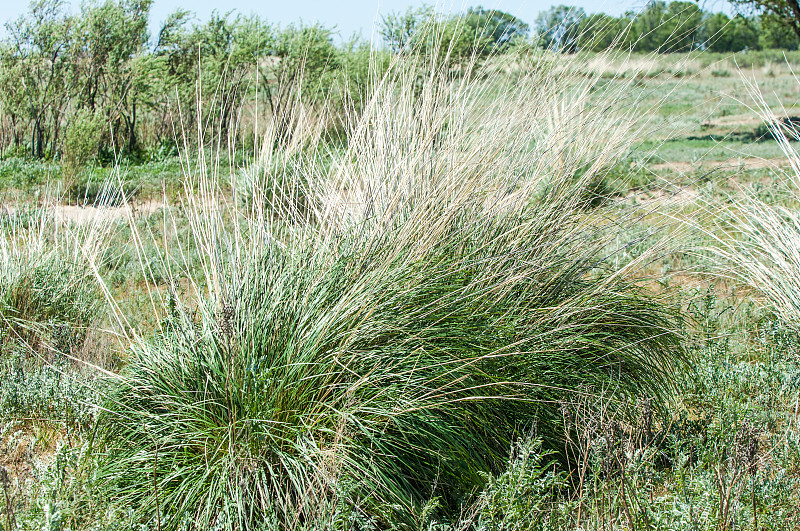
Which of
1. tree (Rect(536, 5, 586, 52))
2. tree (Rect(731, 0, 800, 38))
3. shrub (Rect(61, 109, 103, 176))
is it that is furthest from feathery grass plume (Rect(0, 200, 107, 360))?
tree (Rect(731, 0, 800, 38))

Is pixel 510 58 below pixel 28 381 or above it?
above

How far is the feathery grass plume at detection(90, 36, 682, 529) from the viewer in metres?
2.15

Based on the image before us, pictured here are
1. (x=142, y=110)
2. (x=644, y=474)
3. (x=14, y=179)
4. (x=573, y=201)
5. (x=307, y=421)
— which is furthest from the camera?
(x=142, y=110)

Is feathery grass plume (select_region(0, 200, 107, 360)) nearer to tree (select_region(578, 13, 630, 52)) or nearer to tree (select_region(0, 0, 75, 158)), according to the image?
tree (select_region(578, 13, 630, 52))

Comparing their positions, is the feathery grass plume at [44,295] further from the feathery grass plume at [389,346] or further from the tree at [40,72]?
the tree at [40,72]

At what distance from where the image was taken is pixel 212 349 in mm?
2348

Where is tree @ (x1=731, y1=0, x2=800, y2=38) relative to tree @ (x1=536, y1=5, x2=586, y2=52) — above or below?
above

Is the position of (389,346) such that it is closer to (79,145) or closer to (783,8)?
(79,145)

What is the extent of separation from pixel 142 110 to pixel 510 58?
10.6 metres

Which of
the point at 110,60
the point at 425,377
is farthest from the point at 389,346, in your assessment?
the point at 110,60

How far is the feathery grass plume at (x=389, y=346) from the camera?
2154 millimetres

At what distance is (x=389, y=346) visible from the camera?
7.77 ft

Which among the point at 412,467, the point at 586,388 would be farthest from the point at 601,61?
the point at 412,467

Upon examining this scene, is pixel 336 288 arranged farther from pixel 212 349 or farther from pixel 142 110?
pixel 142 110
